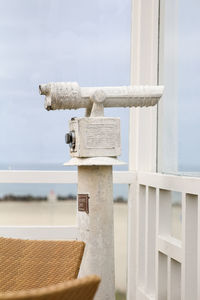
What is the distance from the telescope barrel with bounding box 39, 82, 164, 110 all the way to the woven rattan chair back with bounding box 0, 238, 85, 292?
76 centimetres

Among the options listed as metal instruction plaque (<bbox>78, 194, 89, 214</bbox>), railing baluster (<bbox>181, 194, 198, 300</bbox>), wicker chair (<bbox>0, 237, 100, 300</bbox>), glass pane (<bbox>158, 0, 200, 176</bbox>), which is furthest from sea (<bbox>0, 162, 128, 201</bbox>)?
wicker chair (<bbox>0, 237, 100, 300</bbox>)

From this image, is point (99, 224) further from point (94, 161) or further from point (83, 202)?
point (94, 161)

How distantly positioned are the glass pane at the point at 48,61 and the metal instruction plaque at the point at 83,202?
92cm

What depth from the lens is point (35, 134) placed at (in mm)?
4109

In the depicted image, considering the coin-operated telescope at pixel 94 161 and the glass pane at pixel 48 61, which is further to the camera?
the glass pane at pixel 48 61

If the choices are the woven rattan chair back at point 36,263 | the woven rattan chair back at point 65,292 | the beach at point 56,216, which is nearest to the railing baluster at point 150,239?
the beach at point 56,216

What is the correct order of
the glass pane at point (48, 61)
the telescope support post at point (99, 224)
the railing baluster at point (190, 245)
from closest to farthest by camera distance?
the railing baluster at point (190, 245) → the telescope support post at point (99, 224) → the glass pane at point (48, 61)

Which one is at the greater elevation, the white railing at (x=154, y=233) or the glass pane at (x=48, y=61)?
the glass pane at (x=48, y=61)

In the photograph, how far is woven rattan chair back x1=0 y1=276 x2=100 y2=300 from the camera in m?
1.50

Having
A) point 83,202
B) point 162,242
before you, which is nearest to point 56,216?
point 162,242

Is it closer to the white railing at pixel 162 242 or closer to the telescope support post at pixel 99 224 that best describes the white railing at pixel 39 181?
the white railing at pixel 162 242

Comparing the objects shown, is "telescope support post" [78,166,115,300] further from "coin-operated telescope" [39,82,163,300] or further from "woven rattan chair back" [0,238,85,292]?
"woven rattan chair back" [0,238,85,292]

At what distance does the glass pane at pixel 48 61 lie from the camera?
4066 millimetres

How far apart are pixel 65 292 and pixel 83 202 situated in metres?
1.57
